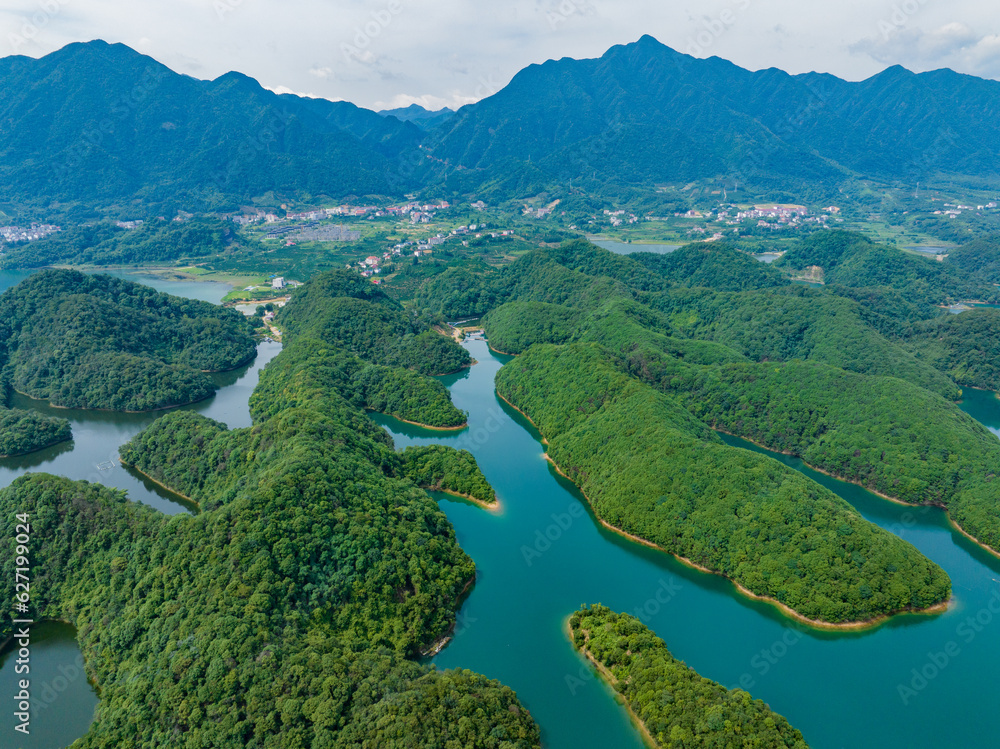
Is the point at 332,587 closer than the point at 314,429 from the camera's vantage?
Yes

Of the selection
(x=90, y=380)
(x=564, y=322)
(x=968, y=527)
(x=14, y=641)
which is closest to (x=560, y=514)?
(x=968, y=527)

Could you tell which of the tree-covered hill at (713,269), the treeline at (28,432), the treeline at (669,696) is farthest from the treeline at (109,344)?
the tree-covered hill at (713,269)

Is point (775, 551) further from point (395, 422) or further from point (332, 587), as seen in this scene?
point (395, 422)

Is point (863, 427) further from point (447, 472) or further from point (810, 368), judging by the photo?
point (447, 472)

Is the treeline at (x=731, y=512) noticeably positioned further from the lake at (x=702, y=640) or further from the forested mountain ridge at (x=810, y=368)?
the forested mountain ridge at (x=810, y=368)

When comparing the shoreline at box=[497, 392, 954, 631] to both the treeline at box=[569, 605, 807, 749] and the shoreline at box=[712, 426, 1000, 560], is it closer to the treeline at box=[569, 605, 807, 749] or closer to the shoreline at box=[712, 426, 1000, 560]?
the treeline at box=[569, 605, 807, 749]
